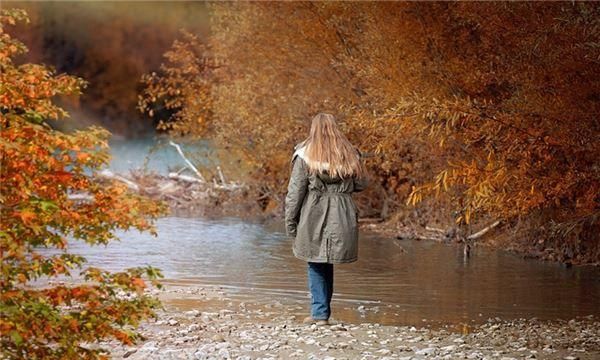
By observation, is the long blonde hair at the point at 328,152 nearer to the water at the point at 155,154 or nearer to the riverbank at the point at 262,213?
the water at the point at 155,154

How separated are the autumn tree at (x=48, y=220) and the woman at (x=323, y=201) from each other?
9.34 feet

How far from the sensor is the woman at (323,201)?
373 inches

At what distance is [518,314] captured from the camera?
438 inches

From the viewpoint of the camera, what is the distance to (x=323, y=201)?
9578mm

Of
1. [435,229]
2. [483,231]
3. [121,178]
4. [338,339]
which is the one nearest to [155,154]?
[121,178]

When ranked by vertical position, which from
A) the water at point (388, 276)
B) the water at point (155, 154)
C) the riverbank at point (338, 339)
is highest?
the water at point (155, 154)

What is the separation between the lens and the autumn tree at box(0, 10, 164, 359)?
5.84 metres

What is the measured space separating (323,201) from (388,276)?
4473 mm

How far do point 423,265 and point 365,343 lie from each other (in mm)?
6565

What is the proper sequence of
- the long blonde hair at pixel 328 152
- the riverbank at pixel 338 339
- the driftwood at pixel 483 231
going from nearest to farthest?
the riverbank at pixel 338 339 < the long blonde hair at pixel 328 152 < the driftwood at pixel 483 231

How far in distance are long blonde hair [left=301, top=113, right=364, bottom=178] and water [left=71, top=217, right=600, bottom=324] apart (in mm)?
1669

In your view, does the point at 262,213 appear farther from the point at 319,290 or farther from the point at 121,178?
the point at 319,290

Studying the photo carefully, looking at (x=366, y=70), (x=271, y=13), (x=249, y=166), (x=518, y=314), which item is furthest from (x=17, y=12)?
(x=249, y=166)

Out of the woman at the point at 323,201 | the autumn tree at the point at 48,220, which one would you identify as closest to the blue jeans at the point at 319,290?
the woman at the point at 323,201
